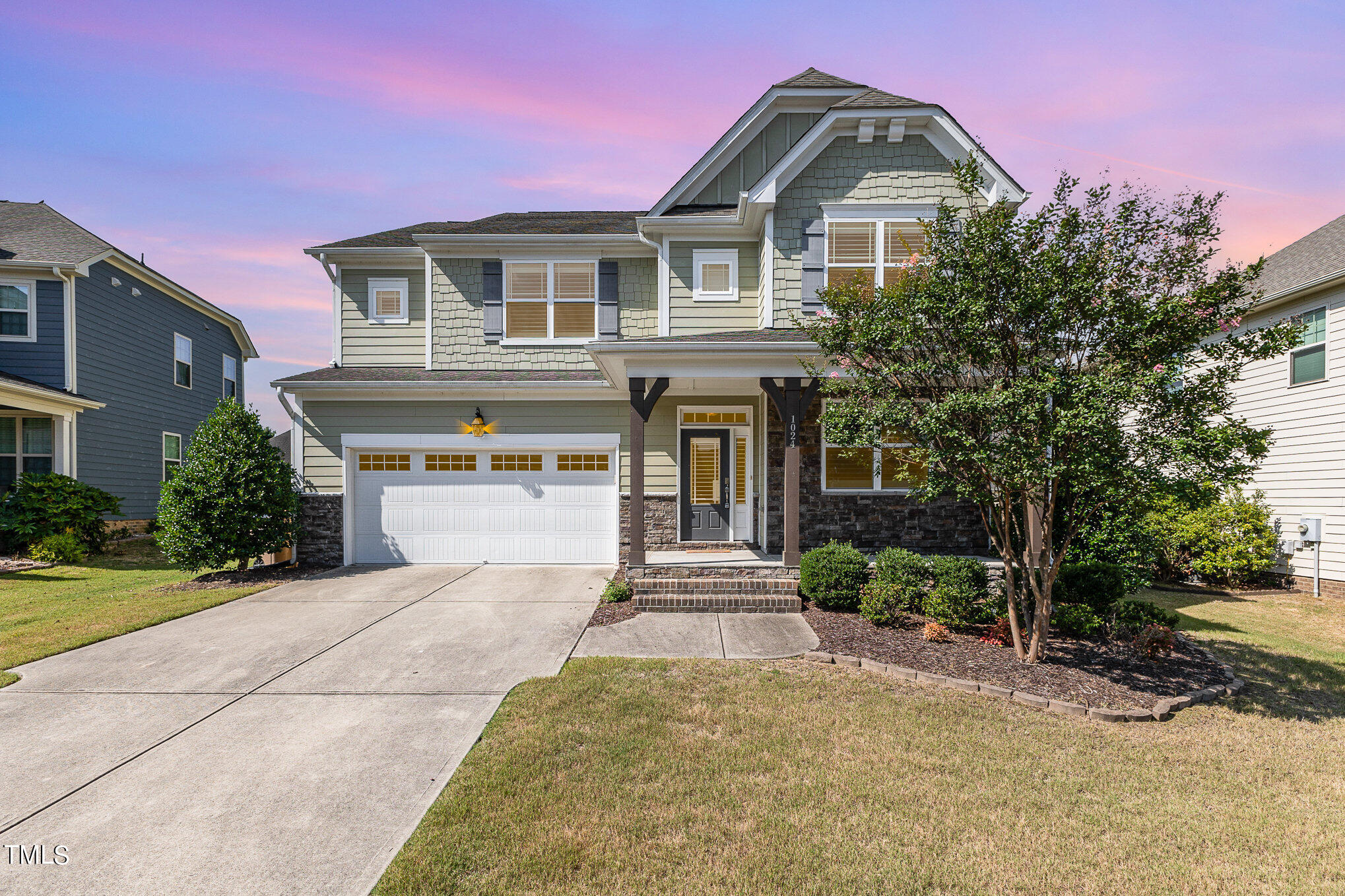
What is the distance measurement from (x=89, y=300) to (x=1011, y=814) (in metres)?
19.9

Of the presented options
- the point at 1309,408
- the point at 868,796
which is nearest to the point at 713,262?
the point at 868,796

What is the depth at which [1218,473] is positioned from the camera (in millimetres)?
4957

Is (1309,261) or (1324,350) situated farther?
(1309,261)

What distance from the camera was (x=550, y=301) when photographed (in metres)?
11.8

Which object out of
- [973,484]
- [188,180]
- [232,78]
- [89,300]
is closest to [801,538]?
[973,484]

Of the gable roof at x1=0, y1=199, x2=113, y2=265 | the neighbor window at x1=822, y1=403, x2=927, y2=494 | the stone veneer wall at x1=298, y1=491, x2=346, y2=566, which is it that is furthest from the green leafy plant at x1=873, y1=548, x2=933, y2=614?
the gable roof at x1=0, y1=199, x2=113, y2=265

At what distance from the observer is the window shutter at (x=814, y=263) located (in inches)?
394

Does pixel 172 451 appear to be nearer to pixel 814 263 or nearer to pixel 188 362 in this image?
pixel 188 362

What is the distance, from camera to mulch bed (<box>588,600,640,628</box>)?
7.61 meters

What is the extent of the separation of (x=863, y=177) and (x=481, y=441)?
815cm

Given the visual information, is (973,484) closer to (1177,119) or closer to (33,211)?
(1177,119)

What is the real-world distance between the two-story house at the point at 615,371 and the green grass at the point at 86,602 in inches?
100

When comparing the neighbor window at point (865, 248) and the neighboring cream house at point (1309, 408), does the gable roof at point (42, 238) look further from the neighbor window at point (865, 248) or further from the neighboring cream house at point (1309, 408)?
the neighboring cream house at point (1309, 408)

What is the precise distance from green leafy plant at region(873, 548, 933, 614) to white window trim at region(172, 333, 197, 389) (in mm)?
19919
